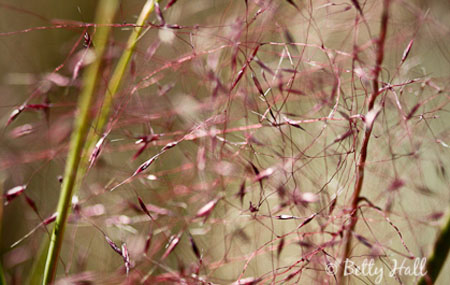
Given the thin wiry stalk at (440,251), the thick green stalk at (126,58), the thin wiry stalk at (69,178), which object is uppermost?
the thick green stalk at (126,58)

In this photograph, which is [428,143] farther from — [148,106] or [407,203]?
[148,106]

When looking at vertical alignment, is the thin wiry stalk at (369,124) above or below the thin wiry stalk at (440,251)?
above

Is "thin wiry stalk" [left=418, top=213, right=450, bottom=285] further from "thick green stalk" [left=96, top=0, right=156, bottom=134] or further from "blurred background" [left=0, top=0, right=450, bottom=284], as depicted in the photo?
"thick green stalk" [left=96, top=0, right=156, bottom=134]

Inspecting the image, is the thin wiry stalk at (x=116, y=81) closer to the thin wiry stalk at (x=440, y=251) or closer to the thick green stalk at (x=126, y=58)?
the thick green stalk at (x=126, y=58)

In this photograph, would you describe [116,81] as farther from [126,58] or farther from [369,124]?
[369,124]

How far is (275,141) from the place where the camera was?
22.1 inches

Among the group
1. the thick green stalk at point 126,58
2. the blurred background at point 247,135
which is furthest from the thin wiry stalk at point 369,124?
the thick green stalk at point 126,58

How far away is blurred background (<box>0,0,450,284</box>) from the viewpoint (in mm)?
328

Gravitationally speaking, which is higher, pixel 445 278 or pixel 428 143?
pixel 428 143

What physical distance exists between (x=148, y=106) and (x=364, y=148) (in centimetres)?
19

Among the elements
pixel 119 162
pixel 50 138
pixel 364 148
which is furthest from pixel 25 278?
pixel 364 148

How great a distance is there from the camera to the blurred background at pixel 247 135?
33cm

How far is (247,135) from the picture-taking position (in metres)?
0.33

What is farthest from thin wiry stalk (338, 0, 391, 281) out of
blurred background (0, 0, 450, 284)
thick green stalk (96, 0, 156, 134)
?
thick green stalk (96, 0, 156, 134)
